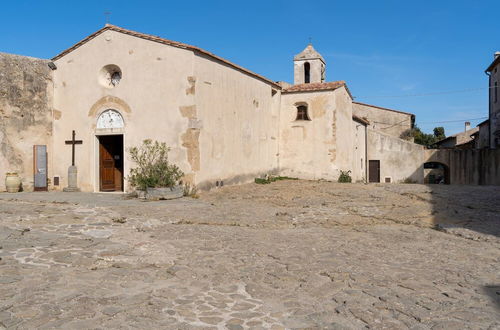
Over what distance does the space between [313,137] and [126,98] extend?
915cm

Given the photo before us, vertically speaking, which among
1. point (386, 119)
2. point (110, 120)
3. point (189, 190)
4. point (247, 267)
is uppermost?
point (386, 119)

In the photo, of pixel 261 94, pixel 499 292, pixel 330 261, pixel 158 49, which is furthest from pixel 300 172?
pixel 499 292

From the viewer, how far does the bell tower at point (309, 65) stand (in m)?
25.7

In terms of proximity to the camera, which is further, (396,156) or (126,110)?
(396,156)

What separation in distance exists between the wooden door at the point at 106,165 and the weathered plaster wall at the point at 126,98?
225mm

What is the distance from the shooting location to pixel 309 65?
85.0ft

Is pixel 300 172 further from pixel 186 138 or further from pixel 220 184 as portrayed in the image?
pixel 186 138

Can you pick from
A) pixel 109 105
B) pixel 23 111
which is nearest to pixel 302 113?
pixel 109 105

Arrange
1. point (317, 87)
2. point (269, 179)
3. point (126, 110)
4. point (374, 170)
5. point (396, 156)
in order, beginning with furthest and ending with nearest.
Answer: point (374, 170) → point (396, 156) → point (317, 87) → point (269, 179) → point (126, 110)

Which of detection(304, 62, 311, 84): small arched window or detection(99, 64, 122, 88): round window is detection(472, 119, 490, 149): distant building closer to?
detection(304, 62, 311, 84): small arched window

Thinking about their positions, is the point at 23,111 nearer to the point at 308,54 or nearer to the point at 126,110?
the point at 126,110

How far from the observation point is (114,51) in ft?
47.1

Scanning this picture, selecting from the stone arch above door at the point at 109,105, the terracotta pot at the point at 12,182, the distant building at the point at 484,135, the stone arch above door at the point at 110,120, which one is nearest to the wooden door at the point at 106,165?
the stone arch above door at the point at 110,120

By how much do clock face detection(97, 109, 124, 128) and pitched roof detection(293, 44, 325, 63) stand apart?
1479 cm
